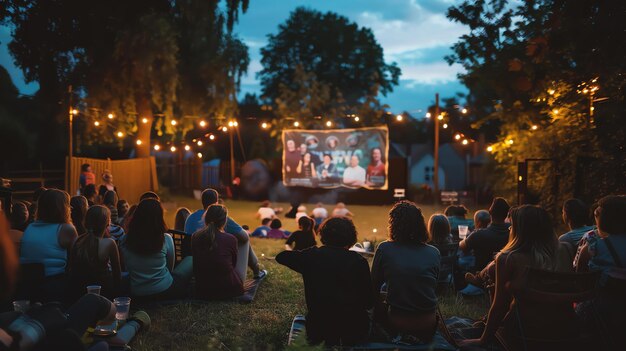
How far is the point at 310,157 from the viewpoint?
65.6 ft

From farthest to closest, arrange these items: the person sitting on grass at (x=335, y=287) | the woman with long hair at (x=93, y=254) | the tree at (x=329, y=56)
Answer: the tree at (x=329, y=56) → the woman with long hair at (x=93, y=254) → the person sitting on grass at (x=335, y=287)

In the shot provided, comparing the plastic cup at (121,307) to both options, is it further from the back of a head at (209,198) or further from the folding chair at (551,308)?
the folding chair at (551,308)

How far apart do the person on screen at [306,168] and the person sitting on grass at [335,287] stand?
16107 mm

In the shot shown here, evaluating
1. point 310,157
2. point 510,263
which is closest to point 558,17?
point 510,263

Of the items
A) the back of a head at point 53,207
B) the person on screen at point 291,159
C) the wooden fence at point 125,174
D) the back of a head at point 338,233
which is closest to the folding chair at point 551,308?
the back of a head at point 338,233

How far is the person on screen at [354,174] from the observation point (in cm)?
1908

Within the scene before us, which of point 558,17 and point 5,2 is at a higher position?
point 5,2

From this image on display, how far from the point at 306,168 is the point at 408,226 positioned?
16304 millimetres

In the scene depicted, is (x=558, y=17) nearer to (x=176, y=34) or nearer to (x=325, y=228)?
(x=325, y=228)

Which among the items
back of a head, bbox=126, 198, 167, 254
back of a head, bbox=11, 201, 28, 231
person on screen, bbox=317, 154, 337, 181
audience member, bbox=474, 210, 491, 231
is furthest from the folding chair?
person on screen, bbox=317, 154, 337, 181

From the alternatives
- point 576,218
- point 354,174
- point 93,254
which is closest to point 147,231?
point 93,254

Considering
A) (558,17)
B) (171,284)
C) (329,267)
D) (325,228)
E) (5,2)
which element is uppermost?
(5,2)

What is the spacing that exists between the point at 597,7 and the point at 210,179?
23.6 metres

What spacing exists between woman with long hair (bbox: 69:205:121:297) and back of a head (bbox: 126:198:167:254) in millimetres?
355
